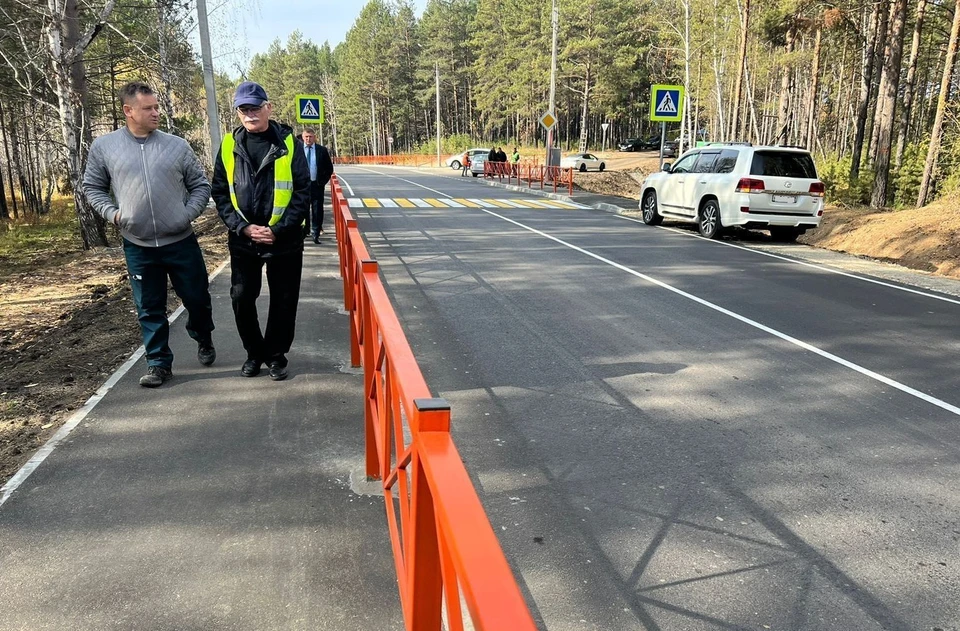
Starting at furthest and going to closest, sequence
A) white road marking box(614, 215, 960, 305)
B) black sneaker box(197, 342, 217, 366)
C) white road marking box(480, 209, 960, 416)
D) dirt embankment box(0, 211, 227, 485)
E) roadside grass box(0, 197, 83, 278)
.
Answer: roadside grass box(0, 197, 83, 278) < white road marking box(614, 215, 960, 305) < black sneaker box(197, 342, 217, 366) < white road marking box(480, 209, 960, 416) < dirt embankment box(0, 211, 227, 485)

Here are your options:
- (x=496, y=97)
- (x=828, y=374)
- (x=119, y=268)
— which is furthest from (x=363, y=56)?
(x=828, y=374)

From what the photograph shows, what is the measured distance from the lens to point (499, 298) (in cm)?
869

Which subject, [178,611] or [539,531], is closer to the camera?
[178,611]

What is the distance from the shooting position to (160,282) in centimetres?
529

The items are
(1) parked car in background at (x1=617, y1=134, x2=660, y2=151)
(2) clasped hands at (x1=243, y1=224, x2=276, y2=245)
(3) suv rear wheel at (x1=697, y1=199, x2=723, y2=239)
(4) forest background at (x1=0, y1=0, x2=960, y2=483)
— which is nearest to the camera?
(2) clasped hands at (x1=243, y1=224, x2=276, y2=245)

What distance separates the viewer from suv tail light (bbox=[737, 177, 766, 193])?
1355cm

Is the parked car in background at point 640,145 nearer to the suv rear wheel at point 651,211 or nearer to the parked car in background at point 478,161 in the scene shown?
the parked car in background at point 478,161

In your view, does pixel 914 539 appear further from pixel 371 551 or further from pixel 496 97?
pixel 496 97

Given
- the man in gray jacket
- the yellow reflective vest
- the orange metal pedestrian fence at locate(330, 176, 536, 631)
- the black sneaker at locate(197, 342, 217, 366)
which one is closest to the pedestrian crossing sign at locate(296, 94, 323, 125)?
the black sneaker at locate(197, 342, 217, 366)

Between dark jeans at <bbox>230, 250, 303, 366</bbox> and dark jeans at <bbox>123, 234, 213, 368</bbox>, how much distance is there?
393 millimetres

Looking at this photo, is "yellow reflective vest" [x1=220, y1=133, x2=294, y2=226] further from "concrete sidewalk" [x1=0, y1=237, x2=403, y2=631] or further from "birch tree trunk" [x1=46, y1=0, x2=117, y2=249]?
"birch tree trunk" [x1=46, y1=0, x2=117, y2=249]

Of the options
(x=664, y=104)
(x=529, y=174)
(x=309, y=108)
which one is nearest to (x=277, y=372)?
(x=664, y=104)

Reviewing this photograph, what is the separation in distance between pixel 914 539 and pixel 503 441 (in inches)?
90.1

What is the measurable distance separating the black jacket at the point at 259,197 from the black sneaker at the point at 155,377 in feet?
3.67
